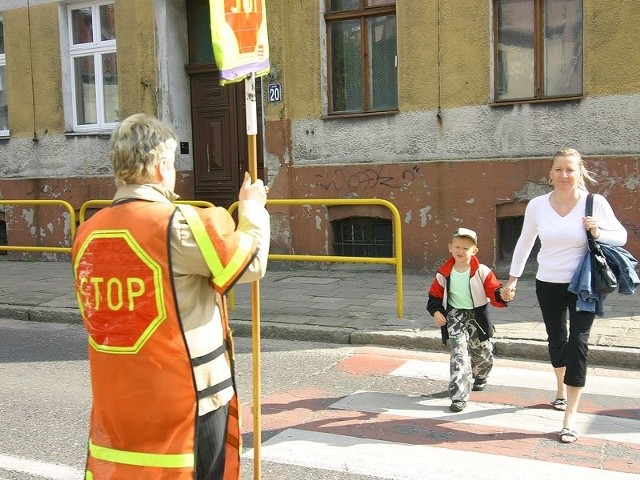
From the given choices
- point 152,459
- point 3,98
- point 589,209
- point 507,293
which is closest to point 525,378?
point 507,293

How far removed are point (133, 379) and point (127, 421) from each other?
15 cm

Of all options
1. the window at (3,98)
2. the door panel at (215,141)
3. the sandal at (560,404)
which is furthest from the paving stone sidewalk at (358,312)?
the window at (3,98)

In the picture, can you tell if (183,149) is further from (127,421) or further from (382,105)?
(127,421)

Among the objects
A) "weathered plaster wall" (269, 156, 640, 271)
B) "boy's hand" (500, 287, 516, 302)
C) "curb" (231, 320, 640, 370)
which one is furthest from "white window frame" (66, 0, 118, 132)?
"boy's hand" (500, 287, 516, 302)

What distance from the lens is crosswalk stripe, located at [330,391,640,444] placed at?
5031 mm

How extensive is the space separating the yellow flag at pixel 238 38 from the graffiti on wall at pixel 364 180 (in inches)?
291

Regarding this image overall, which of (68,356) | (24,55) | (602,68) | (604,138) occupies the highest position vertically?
(24,55)

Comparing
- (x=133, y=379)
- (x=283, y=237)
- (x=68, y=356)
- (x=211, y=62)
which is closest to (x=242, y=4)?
(x=133, y=379)

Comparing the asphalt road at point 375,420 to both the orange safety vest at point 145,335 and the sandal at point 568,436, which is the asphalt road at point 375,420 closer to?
the sandal at point 568,436

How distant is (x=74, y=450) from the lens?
16.0 feet

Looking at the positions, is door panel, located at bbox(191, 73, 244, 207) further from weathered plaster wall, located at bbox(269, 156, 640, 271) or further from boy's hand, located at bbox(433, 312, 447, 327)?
boy's hand, located at bbox(433, 312, 447, 327)

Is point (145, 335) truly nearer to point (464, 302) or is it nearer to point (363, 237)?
point (464, 302)

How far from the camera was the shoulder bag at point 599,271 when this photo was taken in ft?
15.6

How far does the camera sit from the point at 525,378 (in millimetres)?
6324
